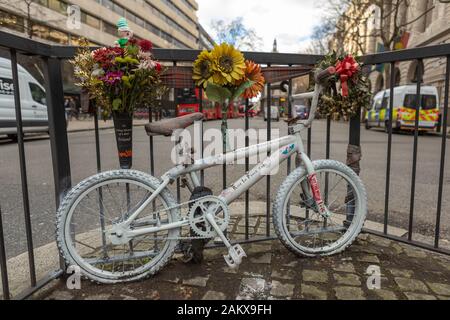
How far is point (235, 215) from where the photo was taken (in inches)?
148

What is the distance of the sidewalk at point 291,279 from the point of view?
7.11 feet

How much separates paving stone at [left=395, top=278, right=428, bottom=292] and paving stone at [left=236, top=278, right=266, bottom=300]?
0.94 m

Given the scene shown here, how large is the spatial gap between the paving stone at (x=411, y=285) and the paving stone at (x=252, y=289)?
940mm

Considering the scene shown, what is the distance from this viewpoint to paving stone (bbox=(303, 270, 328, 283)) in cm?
235

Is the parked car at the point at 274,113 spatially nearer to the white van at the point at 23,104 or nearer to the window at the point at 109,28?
the white van at the point at 23,104

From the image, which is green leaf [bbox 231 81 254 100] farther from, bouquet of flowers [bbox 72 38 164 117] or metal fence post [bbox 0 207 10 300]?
metal fence post [bbox 0 207 10 300]

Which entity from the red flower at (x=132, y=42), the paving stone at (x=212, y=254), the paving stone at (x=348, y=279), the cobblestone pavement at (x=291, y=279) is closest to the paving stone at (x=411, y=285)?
the cobblestone pavement at (x=291, y=279)

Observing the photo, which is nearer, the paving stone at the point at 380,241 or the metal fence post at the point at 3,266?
the metal fence post at the point at 3,266

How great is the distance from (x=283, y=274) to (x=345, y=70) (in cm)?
159

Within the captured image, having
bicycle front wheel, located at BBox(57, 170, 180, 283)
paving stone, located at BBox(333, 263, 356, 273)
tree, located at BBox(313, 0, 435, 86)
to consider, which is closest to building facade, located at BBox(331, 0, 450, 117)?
tree, located at BBox(313, 0, 435, 86)

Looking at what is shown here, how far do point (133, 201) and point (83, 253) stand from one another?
2.14 ft

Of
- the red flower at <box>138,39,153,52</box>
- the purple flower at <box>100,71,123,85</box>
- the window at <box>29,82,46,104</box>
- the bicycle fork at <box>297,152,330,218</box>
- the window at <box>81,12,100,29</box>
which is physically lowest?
the bicycle fork at <box>297,152,330,218</box>

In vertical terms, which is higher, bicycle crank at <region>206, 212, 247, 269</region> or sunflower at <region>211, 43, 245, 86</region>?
sunflower at <region>211, 43, 245, 86</region>
